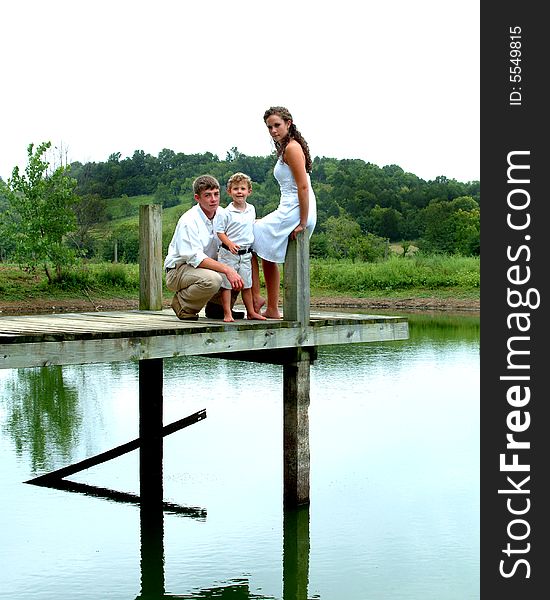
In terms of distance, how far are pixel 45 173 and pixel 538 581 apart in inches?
1004

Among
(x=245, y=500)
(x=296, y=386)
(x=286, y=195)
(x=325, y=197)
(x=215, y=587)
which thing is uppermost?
(x=325, y=197)

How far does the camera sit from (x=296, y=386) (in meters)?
8.28

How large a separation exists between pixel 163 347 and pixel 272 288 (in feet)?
4.20

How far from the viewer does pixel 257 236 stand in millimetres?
8117

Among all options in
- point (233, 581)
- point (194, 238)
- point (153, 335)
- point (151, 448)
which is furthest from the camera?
point (151, 448)

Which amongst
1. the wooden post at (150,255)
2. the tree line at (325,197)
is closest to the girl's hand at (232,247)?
the wooden post at (150,255)

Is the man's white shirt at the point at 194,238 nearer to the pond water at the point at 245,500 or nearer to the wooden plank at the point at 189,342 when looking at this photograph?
the wooden plank at the point at 189,342

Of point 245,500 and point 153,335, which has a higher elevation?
point 153,335

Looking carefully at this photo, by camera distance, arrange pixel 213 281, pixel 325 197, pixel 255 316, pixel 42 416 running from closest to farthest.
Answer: pixel 213 281 → pixel 255 316 → pixel 42 416 → pixel 325 197

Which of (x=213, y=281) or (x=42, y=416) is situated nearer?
(x=213, y=281)

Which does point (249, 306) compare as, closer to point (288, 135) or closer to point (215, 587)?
point (288, 135)

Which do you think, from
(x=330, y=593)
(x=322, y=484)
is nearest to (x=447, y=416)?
(x=322, y=484)

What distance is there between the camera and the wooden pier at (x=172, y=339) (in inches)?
266

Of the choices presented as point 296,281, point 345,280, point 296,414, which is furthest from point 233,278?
point 345,280
